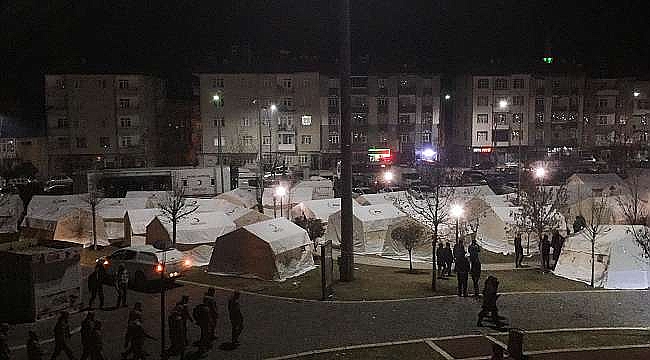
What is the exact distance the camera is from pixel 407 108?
2687 inches

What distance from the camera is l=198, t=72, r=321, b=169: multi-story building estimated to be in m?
62.1

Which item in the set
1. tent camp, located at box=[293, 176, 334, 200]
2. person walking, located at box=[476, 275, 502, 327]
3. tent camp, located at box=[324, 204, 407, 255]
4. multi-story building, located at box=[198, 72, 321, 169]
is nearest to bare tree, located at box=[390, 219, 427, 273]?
tent camp, located at box=[324, 204, 407, 255]

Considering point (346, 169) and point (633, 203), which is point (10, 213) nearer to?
point (346, 169)

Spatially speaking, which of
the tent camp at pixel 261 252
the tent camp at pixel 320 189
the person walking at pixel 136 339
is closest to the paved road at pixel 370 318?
the person walking at pixel 136 339

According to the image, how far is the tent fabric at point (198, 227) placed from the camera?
78.4 ft

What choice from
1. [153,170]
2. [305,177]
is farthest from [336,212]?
[305,177]

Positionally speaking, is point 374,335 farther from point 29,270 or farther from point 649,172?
point 649,172

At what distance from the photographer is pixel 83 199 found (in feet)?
101

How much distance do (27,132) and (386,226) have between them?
55516mm

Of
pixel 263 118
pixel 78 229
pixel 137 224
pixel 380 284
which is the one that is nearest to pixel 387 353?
pixel 380 284

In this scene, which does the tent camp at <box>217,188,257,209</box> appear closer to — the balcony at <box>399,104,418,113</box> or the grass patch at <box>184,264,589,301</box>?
the grass patch at <box>184,264,589,301</box>

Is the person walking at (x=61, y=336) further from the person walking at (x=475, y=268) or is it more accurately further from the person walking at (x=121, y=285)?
the person walking at (x=475, y=268)

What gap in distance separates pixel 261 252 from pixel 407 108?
163 feet

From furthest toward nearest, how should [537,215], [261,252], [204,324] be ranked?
[537,215] < [261,252] < [204,324]
